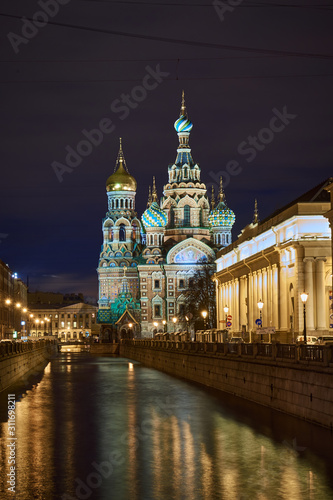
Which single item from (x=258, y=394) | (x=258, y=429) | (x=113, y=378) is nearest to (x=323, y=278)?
(x=113, y=378)

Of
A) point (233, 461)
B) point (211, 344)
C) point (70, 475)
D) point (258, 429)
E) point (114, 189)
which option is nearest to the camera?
point (70, 475)

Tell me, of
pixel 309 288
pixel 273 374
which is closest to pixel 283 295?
pixel 309 288

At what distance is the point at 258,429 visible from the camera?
26.5 meters

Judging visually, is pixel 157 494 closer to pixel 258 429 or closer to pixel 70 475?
pixel 70 475

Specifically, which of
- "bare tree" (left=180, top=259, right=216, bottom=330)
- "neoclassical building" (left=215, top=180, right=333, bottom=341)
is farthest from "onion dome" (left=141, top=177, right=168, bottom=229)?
"neoclassical building" (left=215, top=180, right=333, bottom=341)

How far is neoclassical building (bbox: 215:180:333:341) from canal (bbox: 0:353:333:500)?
55.7 ft

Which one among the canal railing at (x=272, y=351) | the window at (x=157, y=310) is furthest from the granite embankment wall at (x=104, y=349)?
the canal railing at (x=272, y=351)

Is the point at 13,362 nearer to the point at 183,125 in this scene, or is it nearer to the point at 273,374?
the point at 273,374

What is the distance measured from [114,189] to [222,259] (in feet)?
201

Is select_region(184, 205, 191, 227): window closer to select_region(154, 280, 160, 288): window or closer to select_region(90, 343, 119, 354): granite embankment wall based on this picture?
select_region(154, 280, 160, 288): window

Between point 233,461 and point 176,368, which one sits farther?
point 176,368

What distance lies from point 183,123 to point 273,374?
114305 millimetres

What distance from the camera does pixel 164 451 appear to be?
23016mm

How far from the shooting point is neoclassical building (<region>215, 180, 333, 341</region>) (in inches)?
2077
